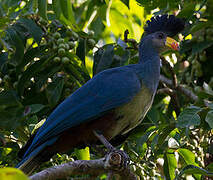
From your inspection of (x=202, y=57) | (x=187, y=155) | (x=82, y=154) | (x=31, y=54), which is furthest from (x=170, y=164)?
(x=31, y=54)

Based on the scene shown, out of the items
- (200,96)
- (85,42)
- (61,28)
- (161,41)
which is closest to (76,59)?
(85,42)

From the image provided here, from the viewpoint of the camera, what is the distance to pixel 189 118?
2.40 m

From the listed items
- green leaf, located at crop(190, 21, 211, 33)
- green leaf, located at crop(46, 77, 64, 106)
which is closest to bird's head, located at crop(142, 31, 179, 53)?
green leaf, located at crop(190, 21, 211, 33)

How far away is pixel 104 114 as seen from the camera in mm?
2842

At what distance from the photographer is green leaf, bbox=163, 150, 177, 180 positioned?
2945 mm

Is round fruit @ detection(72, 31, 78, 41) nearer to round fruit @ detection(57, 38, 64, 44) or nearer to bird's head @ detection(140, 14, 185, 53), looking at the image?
round fruit @ detection(57, 38, 64, 44)

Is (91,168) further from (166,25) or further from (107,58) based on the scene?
(166,25)

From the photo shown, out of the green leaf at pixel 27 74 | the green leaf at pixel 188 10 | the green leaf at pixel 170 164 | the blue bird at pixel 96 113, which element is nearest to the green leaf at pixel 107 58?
the blue bird at pixel 96 113

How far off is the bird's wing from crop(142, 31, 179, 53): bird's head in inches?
18.9

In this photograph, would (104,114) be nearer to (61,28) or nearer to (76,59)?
(76,59)

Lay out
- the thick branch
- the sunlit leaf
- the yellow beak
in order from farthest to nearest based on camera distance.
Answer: the yellow beak → the thick branch → the sunlit leaf

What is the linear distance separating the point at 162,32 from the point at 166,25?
73 millimetres

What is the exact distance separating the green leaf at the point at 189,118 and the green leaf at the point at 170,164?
58 cm

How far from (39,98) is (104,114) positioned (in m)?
0.61
